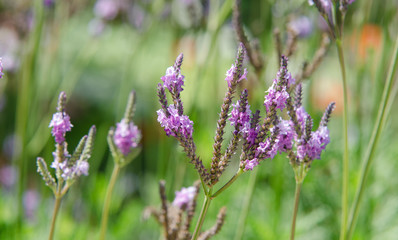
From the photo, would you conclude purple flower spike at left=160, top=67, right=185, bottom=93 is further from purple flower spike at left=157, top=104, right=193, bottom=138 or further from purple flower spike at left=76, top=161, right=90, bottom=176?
purple flower spike at left=76, top=161, right=90, bottom=176

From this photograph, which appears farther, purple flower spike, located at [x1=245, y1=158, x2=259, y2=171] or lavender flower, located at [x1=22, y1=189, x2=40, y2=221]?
lavender flower, located at [x1=22, y1=189, x2=40, y2=221]

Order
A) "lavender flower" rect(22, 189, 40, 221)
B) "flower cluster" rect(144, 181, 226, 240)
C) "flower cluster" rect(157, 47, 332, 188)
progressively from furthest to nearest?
"lavender flower" rect(22, 189, 40, 221) → "flower cluster" rect(144, 181, 226, 240) → "flower cluster" rect(157, 47, 332, 188)

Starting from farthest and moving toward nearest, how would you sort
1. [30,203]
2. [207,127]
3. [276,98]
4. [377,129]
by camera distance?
[30,203] < [207,127] < [377,129] < [276,98]

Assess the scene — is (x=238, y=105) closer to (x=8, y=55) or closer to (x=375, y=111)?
(x=375, y=111)

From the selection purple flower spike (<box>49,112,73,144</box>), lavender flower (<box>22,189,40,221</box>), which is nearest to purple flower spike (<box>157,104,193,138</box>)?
purple flower spike (<box>49,112,73,144</box>)

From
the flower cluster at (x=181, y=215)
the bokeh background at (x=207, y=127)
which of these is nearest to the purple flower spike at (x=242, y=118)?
the flower cluster at (x=181, y=215)

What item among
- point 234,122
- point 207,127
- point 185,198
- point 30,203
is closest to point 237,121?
point 234,122

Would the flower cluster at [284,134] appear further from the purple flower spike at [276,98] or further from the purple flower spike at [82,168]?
the purple flower spike at [82,168]

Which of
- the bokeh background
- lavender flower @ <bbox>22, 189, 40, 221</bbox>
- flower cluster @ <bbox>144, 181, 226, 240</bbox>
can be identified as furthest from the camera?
lavender flower @ <bbox>22, 189, 40, 221</bbox>

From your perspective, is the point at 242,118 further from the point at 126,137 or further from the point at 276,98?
the point at 126,137

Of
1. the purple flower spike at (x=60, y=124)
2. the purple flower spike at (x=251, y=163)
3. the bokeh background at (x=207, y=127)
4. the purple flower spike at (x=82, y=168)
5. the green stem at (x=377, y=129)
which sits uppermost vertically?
the bokeh background at (x=207, y=127)
